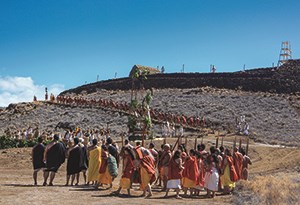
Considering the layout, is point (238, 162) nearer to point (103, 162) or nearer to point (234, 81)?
point (103, 162)

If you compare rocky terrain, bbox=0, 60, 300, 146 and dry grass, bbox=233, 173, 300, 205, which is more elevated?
rocky terrain, bbox=0, 60, 300, 146

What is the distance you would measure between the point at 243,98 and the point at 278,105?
476 cm

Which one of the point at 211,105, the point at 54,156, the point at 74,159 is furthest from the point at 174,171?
the point at 211,105

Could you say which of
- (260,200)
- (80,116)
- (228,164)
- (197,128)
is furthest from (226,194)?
(80,116)

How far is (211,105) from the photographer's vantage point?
49844 millimetres

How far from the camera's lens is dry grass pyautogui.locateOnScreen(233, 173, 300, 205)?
12323 mm

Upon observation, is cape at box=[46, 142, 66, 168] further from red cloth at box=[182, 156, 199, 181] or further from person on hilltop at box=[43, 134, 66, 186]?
red cloth at box=[182, 156, 199, 181]

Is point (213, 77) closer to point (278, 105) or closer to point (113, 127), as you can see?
point (278, 105)

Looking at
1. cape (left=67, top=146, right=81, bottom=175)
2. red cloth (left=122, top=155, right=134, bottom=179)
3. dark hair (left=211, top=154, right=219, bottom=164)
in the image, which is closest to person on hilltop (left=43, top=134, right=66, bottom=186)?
cape (left=67, top=146, right=81, bottom=175)

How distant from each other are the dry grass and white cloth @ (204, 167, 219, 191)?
683 millimetres

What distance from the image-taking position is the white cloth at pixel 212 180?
45.6 feet

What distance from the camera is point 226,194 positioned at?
1464cm

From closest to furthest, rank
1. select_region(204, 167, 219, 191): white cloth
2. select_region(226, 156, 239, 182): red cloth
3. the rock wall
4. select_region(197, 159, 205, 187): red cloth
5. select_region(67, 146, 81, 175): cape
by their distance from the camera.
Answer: select_region(204, 167, 219, 191): white cloth < select_region(197, 159, 205, 187): red cloth < select_region(226, 156, 239, 182): red cloth < select_region(67, 146, 81, 175): cape < the rock wall

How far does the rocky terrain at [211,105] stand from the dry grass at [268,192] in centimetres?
2086
